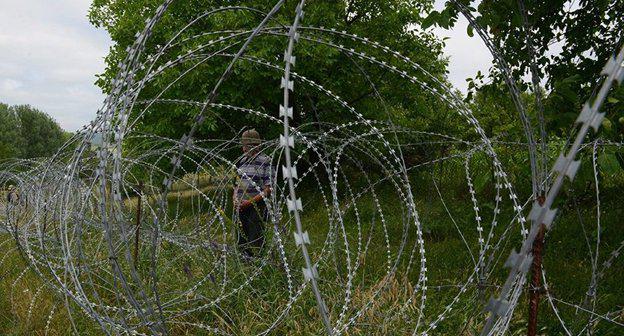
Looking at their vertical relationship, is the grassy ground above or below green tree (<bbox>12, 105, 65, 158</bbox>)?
below

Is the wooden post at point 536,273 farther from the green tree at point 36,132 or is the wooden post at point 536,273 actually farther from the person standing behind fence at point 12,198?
the green tree at point 36,132

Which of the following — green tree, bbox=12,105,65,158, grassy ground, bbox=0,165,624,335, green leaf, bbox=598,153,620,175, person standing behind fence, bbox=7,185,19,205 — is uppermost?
green tree, bbox=12,105,65,158

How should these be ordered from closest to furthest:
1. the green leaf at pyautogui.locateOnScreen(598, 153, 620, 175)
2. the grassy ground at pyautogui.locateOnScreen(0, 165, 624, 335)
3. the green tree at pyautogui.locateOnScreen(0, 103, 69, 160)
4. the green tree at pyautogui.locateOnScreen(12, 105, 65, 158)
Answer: the green leaf at pyautogui.locateOnScreen(598, 153, 620, 175) < the grassy ground at pyautogui.locateOnScreen(0, 165, 624, 335) < the green tree at pyautogui.locateOnScreen(0, 103, 69, 160) < the green tree at pyautogui.locateOnScreen(12, 105, 65, 158)

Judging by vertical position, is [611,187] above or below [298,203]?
below

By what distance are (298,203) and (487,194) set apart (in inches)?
363

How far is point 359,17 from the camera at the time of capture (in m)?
13.6

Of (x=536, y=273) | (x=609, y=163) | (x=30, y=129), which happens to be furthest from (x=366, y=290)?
(x=30, y=129)

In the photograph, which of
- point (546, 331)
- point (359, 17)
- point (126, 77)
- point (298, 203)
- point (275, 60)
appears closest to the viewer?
point (298, 203)

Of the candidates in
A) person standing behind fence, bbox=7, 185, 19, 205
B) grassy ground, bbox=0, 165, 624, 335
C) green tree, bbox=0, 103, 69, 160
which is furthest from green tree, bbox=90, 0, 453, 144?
green tree, bbox=0, 103, 69, 160

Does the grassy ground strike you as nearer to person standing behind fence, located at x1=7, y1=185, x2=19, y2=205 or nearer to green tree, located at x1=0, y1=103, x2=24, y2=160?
person standing behind fence, located at x1=7, y1=185, x2=19, y2=205

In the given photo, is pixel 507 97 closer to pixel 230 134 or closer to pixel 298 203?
pixel 298 203

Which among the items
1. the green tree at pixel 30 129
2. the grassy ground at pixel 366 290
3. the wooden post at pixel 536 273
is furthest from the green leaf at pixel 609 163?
the green tree at pixel 30 129

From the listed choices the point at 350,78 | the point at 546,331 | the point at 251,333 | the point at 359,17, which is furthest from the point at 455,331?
the point at 359,17

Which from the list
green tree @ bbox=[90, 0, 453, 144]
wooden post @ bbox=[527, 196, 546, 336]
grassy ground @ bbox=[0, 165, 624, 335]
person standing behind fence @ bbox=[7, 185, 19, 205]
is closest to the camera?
wooden post @ bbox=[527, 196, 546, 336]
